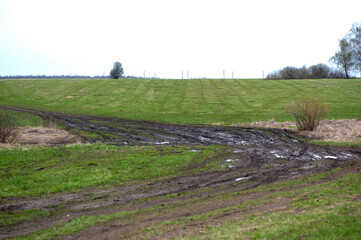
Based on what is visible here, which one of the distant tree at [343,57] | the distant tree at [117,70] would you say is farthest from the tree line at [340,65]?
the distant tree at [117,70]

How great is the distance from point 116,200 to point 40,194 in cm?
305

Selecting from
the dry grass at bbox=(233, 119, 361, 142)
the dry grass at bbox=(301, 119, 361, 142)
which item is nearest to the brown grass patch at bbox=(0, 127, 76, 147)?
the dry grass at bbox=(233, 119, 361, 142)

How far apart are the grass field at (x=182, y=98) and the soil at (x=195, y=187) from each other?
39.1 ft

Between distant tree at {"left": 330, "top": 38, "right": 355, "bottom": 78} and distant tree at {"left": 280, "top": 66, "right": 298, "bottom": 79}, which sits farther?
distant tree at {"left": 280, "top": 66, "right": 298, "bottom": 79}

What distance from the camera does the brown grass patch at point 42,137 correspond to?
22844 mm

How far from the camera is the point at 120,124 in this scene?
3319cm

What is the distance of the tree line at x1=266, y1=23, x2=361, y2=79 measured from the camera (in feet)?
237

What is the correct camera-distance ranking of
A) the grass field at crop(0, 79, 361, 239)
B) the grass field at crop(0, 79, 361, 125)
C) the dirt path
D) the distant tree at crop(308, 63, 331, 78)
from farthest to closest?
the distant tree at crop(308, 63, 331, 78), the grass field at crop(0, 79, 361, 125), the dirt path, the grass field at crop(0, 79, 361, 239)

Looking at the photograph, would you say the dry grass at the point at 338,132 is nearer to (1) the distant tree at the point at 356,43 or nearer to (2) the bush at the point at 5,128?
(2) the bush at the point at 5,128

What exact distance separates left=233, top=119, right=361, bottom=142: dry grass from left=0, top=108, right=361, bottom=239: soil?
2188 mm

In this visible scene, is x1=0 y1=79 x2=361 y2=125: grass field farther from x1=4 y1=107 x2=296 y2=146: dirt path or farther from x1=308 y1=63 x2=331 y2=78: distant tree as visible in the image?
x1=308 y1=63 x2=331 y2=78: distant tree

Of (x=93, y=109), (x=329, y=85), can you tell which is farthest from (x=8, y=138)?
(x=329, y=85)

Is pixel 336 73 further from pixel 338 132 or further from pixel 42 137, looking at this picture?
pixel 42 137

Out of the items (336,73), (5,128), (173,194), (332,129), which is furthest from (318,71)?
(173,194)
